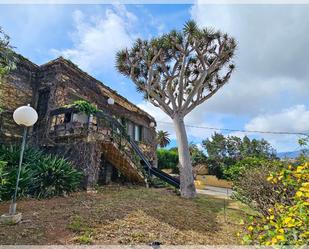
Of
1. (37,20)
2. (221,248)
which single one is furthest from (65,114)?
(221,248)

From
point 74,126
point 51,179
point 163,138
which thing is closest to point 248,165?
point 51,179

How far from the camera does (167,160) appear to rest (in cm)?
2894

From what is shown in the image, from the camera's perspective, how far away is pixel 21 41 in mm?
9102

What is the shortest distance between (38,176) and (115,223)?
13.3 ft

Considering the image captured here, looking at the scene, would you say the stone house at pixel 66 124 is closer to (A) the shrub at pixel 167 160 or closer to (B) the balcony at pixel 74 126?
(B) the balcony at pixel 74 126

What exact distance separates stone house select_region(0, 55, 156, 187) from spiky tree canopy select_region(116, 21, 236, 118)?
2.96 meters

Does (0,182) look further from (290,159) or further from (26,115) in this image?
(290,159)

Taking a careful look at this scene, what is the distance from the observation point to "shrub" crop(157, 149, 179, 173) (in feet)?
93.6

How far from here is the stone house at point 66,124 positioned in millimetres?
10695

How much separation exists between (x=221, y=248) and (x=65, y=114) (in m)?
10.1

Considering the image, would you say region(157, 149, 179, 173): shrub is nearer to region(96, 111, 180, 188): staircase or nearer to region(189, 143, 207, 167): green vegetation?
region(189, 143, 207, 167): green vegetation

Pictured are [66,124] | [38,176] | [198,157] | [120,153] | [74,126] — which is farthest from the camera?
[198,157]

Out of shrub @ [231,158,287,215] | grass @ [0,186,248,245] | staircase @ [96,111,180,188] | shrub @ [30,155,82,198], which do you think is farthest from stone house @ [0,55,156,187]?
shrub @ [231,158,287,215]

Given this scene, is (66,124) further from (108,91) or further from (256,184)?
(256,184)
